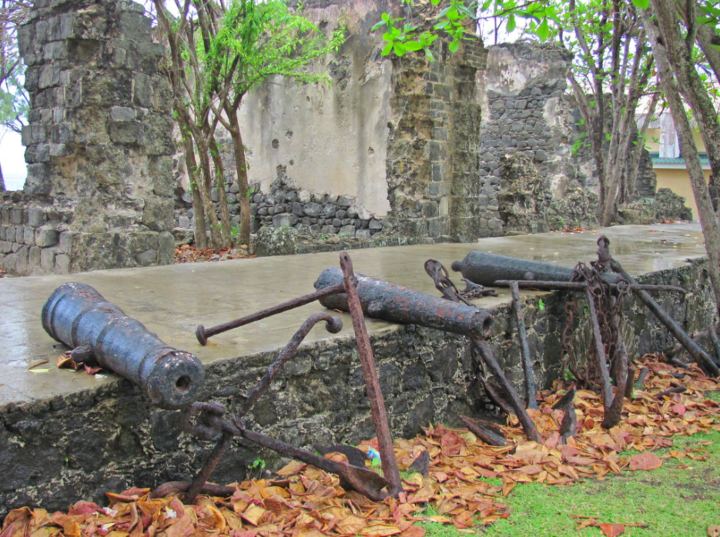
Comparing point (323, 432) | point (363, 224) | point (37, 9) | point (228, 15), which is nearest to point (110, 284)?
point (323, 432)

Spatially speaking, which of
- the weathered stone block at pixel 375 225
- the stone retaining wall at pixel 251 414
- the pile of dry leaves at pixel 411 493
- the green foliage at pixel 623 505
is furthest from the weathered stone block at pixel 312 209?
the green foliage at pixel 623 505

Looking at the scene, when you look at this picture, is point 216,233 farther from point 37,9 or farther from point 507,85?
point 507,85

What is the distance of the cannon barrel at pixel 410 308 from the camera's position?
3.71 metres

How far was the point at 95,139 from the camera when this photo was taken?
24.6 ft

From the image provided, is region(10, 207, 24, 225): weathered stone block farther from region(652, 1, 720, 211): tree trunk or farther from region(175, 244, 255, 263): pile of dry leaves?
region(652, 1, 720, 211): tree trunk

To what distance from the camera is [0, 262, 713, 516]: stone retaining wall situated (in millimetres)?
2691

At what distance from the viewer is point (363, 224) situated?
11.4 meters

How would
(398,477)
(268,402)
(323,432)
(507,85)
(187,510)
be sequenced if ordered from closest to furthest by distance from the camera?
1. (187,510)
2. (398,477)
3. (268,402)
4. (323,432)
5. (507,85)

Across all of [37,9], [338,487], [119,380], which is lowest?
[338,487]

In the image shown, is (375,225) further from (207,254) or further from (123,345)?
(123,345)

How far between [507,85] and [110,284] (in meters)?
16.7

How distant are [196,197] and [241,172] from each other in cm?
77

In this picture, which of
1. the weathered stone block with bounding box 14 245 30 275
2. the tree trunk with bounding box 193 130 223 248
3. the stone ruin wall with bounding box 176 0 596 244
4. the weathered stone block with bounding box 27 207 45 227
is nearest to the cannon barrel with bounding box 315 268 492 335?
the weathered stone block with bounding box 27 207 45 227

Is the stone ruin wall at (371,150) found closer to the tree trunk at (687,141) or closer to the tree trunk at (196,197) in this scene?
the tree trunk at (196,197)
